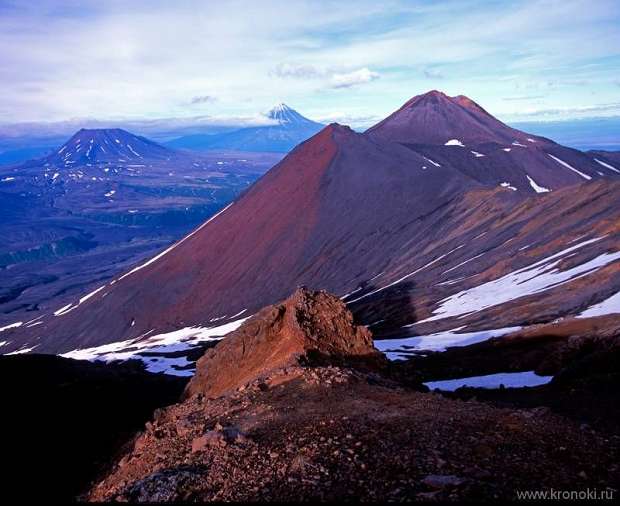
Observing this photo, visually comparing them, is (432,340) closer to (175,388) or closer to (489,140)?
(175,388)

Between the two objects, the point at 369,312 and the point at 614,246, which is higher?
the point at 614,246

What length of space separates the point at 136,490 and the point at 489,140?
11636 centimetres

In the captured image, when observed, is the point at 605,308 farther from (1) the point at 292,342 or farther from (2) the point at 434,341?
(1) the point at 292,342

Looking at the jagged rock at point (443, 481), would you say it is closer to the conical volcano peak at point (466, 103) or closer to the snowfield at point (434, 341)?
the snowfield at point (434, 341)

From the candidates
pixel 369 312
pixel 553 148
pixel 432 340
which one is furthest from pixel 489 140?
pixel 432 340

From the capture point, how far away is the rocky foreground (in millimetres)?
6516

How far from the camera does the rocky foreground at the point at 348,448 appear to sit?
6.52 metres

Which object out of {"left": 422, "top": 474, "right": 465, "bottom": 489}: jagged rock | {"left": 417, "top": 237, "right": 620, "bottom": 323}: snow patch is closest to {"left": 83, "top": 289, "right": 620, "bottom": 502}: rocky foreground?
{"left": 422, "top": 474, "right": 465, "bottom": 489}: jagged rock

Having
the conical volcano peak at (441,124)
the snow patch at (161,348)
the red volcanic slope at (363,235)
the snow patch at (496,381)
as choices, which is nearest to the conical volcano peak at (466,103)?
the conical volcano peak at (441,124)

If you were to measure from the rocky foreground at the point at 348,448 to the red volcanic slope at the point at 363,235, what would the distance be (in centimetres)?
2990

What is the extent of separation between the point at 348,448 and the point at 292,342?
31.5 feet

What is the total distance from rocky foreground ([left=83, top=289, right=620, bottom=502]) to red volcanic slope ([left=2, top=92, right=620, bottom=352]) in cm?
2990

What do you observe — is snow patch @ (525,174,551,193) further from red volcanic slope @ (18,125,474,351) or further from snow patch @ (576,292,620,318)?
snow patch @ (576,292,620,318)

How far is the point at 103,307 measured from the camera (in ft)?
257
